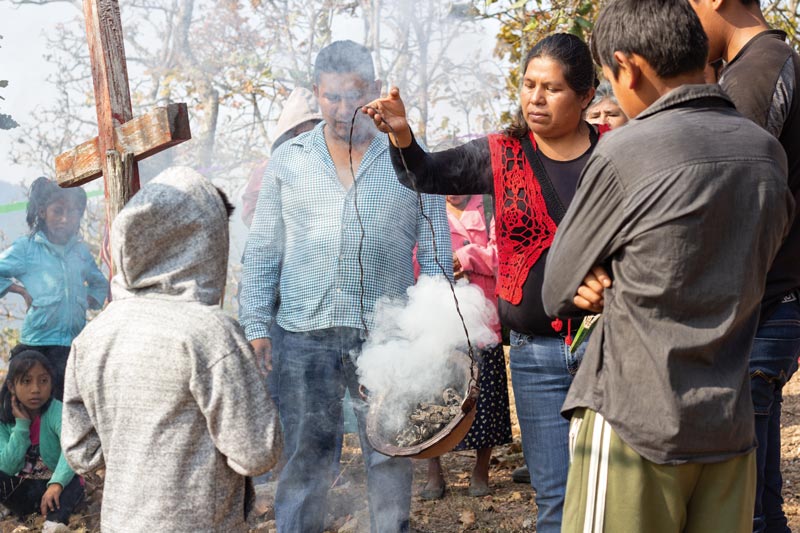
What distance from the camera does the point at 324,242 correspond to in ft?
11.2

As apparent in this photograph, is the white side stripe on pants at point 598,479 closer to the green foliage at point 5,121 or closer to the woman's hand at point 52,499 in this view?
the green foliage at point 5,121

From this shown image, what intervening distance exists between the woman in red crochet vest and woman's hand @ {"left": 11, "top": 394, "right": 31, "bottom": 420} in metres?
2.96

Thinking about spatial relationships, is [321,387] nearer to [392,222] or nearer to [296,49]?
[392,222]

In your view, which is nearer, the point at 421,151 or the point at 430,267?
the point at 421,151

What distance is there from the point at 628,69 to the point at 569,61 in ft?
2.79

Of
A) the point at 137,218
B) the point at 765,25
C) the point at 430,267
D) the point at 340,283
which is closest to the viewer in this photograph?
the point at 137,218

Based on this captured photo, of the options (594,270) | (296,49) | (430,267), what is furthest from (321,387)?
(296,49)

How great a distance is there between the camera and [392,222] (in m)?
3.46

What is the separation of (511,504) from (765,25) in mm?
3109

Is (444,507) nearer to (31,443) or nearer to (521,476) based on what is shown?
(521,476)

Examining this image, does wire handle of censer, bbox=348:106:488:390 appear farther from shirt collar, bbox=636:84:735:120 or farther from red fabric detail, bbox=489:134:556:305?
shirt collar, bbox=636:84:735:120

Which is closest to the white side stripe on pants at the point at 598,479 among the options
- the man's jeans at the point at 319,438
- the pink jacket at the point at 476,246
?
the man's jeans at the point at 319,438

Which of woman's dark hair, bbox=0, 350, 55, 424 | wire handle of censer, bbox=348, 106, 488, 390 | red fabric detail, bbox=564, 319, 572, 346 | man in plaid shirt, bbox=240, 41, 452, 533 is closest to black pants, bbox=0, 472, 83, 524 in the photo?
woman's dark hair, bbox=0, 350, 55, 424

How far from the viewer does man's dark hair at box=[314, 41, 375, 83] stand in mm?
3492
